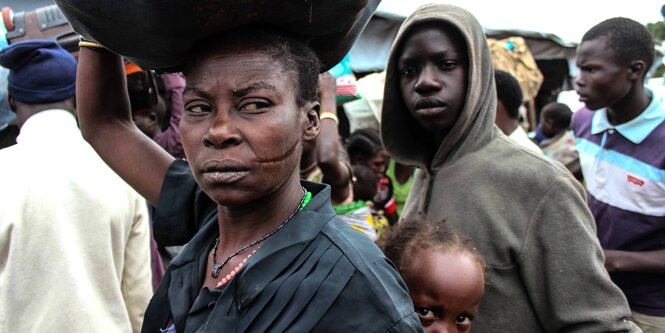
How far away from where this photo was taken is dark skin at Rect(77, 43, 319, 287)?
1323 millimetres

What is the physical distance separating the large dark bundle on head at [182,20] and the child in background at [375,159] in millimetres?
4409

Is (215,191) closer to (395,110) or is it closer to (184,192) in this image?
(184,192)

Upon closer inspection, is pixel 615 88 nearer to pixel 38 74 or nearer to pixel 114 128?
pixel 114 128

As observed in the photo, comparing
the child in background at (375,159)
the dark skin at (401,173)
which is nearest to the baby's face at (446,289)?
the child in background at (375,159)

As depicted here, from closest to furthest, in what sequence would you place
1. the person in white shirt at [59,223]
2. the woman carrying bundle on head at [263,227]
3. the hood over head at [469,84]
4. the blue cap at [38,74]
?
the woman carrying bundle on head at [263,227], the hood over head at [469,84], the person in white shirt at [59,223], the blue cap at [38,74]

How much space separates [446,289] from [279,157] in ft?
2.84

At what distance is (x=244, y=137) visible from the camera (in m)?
1.32

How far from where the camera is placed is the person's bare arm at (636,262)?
10.9 feet

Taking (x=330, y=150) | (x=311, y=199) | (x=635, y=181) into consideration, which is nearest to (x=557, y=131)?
(x=635, y=181)

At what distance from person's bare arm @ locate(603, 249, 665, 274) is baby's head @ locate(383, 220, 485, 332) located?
1.58m

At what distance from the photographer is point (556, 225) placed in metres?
2.08

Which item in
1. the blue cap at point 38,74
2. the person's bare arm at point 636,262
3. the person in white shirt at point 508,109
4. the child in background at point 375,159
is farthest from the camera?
the child in background at point 375,159

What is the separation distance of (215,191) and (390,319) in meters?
0.44

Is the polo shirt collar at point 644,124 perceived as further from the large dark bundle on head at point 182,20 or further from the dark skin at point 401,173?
the large dark bundle on head at point 182,20
